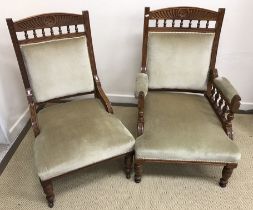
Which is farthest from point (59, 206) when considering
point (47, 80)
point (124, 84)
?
point (124, 84)

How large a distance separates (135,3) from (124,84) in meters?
0.69

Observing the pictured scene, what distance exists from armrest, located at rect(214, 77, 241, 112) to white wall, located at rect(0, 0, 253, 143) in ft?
1.53

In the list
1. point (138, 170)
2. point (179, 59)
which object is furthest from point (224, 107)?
point (138, 170)

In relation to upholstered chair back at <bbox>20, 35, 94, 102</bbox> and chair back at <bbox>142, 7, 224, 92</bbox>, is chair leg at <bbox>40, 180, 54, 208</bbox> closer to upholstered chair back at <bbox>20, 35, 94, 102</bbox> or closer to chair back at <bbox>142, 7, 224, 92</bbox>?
upholstered chair back at <bbox>20, 35, 94, 102</bbox>

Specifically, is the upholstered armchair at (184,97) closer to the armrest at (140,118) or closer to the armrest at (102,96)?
the armrest at (140,118)

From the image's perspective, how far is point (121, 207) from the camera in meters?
1.49

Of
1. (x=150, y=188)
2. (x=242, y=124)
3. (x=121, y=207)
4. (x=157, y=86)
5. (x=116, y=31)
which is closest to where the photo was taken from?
(x=121, y=207)

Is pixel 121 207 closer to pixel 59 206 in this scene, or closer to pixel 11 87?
pixel 59 206

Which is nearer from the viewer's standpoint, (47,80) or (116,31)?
(47,80)

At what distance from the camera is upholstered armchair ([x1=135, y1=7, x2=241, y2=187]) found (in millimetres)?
1400

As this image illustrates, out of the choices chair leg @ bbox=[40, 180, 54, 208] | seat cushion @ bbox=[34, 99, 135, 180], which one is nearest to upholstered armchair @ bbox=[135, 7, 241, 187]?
seat cushion @ bbox=[34, 99, 135, 180]

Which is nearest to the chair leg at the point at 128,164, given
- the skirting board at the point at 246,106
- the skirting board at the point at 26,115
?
the skirting board at the point at 26,115

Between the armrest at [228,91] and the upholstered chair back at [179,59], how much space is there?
0.41 ft

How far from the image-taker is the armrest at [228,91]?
140cm
